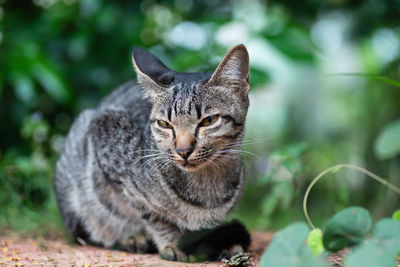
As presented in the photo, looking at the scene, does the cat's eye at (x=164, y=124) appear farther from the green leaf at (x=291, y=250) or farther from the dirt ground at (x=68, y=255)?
the green leaf at (x=291, y=250)

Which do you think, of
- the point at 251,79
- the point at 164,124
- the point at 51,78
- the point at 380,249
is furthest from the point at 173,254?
the point at 51,78

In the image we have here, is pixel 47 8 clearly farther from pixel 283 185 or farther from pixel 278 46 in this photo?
pixel 283 185

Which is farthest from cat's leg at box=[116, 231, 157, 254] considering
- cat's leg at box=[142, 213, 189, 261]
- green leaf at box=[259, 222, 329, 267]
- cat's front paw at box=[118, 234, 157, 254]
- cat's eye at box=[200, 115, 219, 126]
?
green leaf at box=[259, 222, 329, 267]

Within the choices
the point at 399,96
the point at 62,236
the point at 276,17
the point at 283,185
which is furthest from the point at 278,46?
the point at 62,236

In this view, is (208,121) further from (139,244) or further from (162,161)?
(139,244)

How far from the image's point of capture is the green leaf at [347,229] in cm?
175

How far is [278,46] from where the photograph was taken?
12.8ft

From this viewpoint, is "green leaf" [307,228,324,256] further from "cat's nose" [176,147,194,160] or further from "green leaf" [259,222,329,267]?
"cat's nose" [176,147,194,160]

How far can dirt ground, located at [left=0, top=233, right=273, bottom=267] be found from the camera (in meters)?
2.38

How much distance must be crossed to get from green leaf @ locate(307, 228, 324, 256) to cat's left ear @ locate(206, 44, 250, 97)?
3.55 ft

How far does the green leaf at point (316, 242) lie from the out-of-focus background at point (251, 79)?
116cm

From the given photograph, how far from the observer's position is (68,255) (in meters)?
2.66

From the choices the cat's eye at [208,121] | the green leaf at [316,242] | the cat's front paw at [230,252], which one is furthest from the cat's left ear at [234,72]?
the green leaf at [316,242]

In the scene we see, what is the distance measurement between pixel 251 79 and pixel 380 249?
7.87 feet
